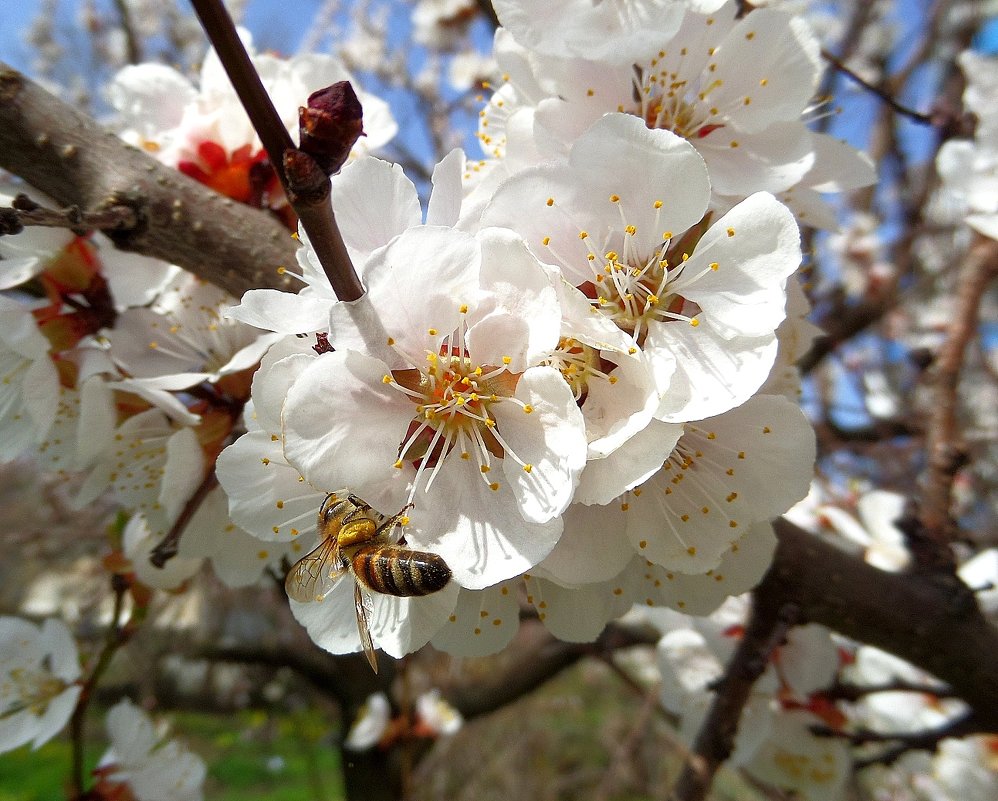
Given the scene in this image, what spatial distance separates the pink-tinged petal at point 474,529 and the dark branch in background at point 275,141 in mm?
291

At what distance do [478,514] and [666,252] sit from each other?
1.33ft

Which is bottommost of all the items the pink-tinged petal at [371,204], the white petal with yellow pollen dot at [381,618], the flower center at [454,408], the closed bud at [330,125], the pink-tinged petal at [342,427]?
the white petal with yellow pollen dot at [381,618]

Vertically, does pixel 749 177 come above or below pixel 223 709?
above

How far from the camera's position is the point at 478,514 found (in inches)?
32.2

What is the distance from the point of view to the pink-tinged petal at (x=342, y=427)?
0.75 m

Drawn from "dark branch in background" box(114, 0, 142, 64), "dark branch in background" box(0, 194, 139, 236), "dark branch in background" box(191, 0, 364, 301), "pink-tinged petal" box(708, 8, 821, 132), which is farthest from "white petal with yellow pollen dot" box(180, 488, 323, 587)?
"dark branch in background" box(114, 0, 142, 64)

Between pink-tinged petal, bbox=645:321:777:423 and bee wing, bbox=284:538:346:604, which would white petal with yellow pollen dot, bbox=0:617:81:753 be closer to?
bee wing, bbox=284:538:346:604

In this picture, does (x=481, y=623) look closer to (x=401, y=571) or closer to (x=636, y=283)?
(x=401, y=571)

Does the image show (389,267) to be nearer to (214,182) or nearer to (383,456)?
(383,456)

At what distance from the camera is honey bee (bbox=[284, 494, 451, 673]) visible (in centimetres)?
79

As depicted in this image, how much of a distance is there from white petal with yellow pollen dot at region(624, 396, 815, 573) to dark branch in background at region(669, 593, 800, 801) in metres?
0.34

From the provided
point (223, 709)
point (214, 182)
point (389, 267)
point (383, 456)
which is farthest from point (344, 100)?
point (223, 709)

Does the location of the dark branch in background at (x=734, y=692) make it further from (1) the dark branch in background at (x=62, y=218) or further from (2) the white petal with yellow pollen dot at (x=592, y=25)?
(1) the dark branch in background at (x=62, y=218)

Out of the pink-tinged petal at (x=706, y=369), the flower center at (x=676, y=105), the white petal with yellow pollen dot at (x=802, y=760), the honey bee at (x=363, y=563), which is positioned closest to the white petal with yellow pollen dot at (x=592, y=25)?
the flower center at (x=676, y=105)
